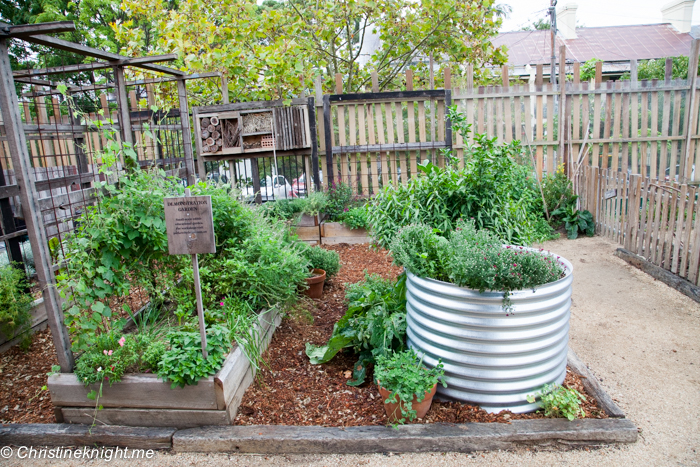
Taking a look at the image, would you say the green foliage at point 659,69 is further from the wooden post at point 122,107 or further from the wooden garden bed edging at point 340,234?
the wooden post at point 122,107

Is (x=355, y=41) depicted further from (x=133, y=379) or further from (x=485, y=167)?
(x=133, y=379)

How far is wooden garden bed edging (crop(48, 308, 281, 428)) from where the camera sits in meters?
2.82

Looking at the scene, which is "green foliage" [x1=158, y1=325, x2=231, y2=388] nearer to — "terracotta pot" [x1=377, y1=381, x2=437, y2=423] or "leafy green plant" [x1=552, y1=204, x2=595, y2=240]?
"terracotta pot" [x1=377, y1=381, x2=437, y2=423]

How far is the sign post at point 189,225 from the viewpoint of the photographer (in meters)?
2.79

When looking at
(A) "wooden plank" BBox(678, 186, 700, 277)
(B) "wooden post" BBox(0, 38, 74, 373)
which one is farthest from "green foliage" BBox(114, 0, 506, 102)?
(A) "wooden plank" BBox(678, 186, 700, 277)

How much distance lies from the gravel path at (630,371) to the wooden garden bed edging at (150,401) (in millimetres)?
232

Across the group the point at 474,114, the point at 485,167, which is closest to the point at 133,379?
the point at 485,167

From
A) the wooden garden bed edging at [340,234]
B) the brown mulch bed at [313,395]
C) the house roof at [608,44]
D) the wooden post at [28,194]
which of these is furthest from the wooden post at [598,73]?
the house roof at [608,44]

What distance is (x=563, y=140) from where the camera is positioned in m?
8.05

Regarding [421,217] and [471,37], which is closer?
[421,217]

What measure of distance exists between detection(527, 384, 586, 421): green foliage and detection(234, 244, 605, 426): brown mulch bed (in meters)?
0.08

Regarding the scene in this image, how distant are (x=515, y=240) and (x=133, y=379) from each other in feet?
9.87

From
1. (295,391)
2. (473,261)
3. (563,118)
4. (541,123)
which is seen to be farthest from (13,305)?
(563,118)

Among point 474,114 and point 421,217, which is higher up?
point 474,114
